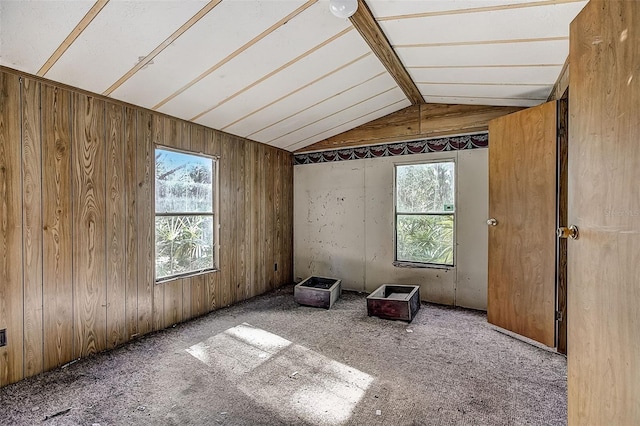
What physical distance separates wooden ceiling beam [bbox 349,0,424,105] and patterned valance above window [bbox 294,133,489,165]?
0.74 m

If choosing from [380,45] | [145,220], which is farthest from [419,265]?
[145,220]

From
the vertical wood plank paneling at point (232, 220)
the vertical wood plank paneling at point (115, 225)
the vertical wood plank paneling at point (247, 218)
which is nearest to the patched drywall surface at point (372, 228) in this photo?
the vertical wood plank paneling at point (247, 218)

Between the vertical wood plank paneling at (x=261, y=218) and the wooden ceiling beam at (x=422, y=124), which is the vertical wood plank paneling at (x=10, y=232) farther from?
the wooden ceiling beam at (x=422, y=124)

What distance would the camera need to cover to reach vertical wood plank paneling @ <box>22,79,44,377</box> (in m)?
2.04

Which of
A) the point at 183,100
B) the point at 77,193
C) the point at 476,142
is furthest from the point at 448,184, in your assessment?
the point at 77,193

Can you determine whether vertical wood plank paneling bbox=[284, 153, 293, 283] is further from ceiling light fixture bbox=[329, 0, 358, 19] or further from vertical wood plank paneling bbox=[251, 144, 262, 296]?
ceiling light fixture bbox=[329, 0, 358, 19]

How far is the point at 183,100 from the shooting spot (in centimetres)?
269

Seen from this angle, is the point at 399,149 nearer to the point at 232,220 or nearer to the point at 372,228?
the point at 372,228

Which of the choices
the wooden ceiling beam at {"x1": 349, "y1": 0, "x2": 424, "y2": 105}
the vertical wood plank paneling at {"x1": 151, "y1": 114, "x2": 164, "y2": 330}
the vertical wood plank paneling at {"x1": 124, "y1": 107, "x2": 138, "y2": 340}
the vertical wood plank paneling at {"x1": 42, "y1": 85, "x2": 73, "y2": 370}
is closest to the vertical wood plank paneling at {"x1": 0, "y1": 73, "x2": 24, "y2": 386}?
the vertical wood plank paneling at {"x1": 42, "y1": 85, "x2": 73, "y2": 370}

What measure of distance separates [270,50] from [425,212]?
2.57 meters

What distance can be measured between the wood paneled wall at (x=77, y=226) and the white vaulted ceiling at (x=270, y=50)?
22cm

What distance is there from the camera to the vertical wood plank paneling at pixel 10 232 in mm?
1940

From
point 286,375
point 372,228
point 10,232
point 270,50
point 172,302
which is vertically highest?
point 270,50

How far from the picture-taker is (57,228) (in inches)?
86.3
